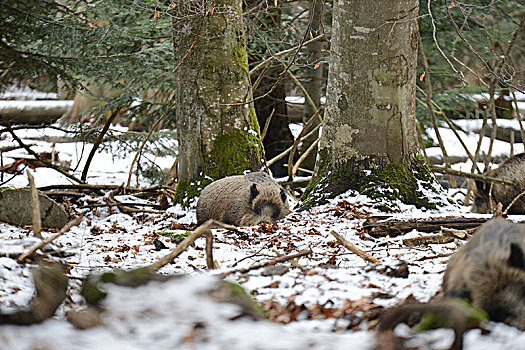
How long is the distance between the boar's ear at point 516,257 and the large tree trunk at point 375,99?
355 centimetres

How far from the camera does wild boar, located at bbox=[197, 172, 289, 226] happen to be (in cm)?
671

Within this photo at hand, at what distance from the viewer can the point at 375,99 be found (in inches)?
245

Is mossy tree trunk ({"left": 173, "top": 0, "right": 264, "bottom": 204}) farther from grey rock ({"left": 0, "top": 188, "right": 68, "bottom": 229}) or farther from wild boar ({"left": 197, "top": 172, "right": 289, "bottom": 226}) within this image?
grey rock ({"left": 0, "top": 188, "right": 68, "bottom": 229})

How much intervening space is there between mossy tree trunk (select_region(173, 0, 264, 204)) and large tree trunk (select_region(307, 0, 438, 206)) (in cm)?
163

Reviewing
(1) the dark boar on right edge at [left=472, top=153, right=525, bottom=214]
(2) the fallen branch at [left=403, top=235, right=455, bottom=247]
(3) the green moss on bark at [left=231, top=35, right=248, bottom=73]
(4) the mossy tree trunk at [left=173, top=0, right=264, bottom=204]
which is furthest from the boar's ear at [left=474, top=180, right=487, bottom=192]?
(3) the green moss on bark at [left=231, top=35, right=248, bottom=73]

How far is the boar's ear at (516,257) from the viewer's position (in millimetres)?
2596

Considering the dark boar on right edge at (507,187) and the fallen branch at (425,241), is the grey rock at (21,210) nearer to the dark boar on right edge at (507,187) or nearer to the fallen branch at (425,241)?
the fallen branch at (425,241)

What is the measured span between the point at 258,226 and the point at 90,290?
3.88 metres

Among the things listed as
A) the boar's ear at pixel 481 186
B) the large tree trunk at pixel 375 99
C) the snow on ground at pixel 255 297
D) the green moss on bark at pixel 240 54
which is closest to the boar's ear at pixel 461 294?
the snow on ground at pixel 255 297

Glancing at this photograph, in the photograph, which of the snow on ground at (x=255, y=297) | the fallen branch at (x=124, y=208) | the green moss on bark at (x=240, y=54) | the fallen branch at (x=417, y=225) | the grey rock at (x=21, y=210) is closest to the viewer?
the snow on ground at (x=255, y=297)

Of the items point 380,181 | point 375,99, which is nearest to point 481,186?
point 380,181

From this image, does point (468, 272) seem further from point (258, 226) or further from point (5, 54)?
point (5, 54)

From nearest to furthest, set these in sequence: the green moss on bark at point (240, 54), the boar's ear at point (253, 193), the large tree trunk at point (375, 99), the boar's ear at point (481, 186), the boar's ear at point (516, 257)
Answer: the boar's ear at point (516, 257) < the large tree trunk at point (375, 99) < the boar's ear at point (253, 193) < the boar's ear at point (481, 186) < the green moss on bark at point (240, 54)

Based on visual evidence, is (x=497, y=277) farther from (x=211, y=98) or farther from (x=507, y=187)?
(x=211, y=98)
